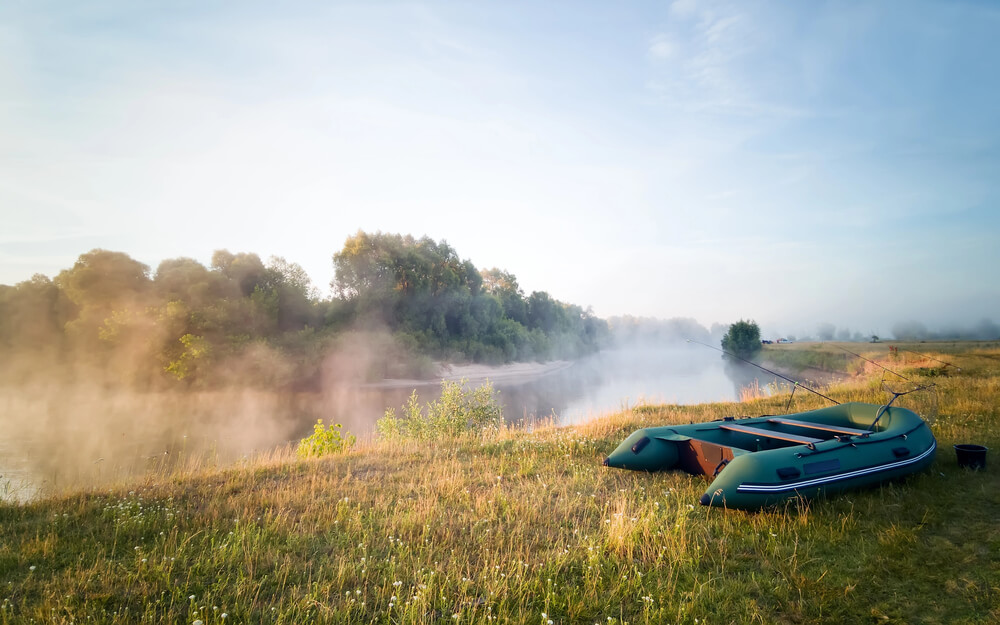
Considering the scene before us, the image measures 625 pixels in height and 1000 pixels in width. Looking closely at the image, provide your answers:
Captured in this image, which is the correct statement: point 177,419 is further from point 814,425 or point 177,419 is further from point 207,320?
point 814,425

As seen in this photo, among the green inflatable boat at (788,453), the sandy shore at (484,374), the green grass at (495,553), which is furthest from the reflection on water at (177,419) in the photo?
the green inflatable boat at (788,453)

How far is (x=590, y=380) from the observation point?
164ft

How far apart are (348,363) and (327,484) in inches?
1404

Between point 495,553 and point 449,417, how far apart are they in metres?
10.2

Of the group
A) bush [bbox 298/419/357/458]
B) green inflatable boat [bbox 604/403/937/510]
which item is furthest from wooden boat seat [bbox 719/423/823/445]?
bush [bbox 298/419/357/458]

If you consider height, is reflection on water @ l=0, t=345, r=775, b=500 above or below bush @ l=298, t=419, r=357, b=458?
below

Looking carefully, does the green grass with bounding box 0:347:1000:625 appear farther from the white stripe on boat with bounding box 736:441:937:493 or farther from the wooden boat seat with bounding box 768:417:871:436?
the wooden boat seat with bounding box 768:417:871:436

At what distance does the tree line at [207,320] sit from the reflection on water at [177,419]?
2.42m

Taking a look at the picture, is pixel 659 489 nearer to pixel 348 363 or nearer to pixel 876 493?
pixel 876 493

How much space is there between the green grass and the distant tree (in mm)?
53795

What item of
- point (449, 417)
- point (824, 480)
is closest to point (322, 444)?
point (449, 417)

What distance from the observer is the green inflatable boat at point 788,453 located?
523 centimetres

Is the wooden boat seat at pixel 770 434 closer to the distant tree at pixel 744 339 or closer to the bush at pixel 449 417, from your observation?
the bush at pixel 449 417

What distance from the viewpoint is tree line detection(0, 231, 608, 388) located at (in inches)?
1394
